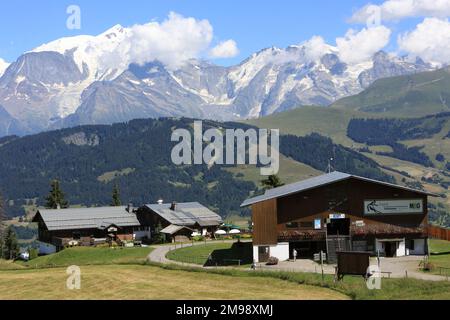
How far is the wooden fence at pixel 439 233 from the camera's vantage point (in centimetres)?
9275

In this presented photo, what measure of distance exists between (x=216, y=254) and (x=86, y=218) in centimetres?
4584

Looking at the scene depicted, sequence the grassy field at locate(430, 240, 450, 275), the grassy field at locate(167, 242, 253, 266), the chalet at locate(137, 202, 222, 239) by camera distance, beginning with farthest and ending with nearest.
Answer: the chalet at locate(137, 202, 222, 239) → the grassy field at locate(167, 242, 253, 266) → the grassy field at locate(430, 240, 450, 275)

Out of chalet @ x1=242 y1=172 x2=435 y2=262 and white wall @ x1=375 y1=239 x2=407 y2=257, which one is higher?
chalet @ x1=242 y1=172 x2=435 y2=262

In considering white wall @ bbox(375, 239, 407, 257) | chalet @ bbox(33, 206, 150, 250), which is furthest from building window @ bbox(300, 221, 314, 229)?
chalet @ bbox(33, 206, 150, 250)

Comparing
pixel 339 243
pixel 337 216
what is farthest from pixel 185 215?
pixel 339 243

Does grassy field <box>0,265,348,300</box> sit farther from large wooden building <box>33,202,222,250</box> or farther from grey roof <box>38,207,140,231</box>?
grey roof <box>38,207,140,231</box>

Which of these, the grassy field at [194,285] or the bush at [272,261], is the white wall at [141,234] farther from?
the grassy field at [194,285]

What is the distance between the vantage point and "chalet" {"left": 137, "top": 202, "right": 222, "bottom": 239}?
11717 centimetres

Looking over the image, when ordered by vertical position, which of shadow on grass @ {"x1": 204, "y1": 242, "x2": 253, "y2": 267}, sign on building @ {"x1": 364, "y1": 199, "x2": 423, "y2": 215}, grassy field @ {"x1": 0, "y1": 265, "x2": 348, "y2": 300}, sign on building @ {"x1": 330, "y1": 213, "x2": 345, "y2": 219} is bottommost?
grassy field @ {"x1": 0, "y1": 265, "x2": 348, "y2": 300}

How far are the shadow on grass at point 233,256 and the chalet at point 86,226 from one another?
108 feet

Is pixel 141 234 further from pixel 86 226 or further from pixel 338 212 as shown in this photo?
pixel 338 212
